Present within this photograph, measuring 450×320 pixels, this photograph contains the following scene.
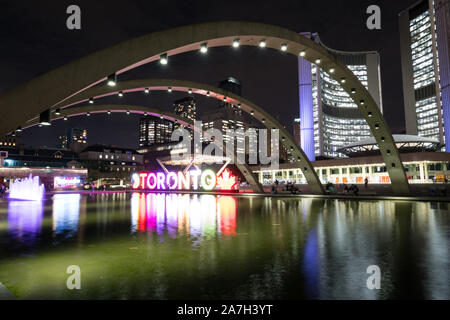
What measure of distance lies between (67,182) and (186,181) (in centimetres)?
4906

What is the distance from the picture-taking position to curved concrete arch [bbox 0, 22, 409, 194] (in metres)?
8.52

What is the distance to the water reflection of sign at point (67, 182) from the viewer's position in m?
73.7

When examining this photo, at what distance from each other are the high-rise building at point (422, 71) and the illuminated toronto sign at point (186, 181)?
396 feet

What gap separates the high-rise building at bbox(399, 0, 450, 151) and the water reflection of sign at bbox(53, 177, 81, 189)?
467 feet

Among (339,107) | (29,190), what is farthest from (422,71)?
(29,190)

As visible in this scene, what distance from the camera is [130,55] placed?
10203 mm

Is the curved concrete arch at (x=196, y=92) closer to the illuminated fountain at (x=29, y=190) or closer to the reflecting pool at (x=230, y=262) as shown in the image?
the reflecting pool at (x=230, y=262)

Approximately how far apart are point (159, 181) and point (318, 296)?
47.7m

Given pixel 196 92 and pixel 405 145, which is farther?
pixel 405 145

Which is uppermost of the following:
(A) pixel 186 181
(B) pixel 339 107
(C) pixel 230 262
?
(B) pixel 339 107

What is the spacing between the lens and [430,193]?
2595cm

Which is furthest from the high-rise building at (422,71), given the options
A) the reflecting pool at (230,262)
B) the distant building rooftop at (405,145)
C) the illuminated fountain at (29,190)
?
the illuminated fountain at (29,190)

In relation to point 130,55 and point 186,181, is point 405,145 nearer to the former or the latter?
point 186,181

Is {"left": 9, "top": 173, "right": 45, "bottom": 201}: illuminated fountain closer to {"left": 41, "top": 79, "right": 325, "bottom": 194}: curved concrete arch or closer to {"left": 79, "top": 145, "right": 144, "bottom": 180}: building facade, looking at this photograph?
{"left": 41, "top": 79, "right": 325, "bottom": 194}: curved concrete arch
